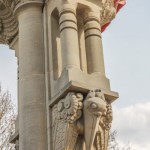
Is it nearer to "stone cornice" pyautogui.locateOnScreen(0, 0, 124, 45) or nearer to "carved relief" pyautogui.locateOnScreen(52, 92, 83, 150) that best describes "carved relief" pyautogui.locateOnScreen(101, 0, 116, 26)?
"stone cornice" pyautogui.locateOnScreen(0, 0, 124, 45)

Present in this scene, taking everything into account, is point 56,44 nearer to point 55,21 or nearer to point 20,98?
point 55,21

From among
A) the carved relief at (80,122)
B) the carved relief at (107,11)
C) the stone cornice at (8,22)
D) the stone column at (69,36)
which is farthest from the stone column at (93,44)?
the stone cornice at (8,22)

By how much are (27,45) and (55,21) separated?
0.79 meters

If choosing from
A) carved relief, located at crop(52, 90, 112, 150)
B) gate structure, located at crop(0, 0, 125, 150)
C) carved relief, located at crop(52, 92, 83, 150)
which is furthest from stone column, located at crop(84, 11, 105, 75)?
carved relief, located at crop(52, 92, 83, 150)

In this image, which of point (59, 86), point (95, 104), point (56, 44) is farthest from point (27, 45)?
point (95, 104)

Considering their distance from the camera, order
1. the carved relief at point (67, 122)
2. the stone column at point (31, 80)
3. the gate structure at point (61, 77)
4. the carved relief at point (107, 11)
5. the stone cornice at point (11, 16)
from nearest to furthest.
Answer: the carved relief at point (67, 122) < the gate structure at point (61, 77) < the stone column at point (31, 80) < the stone cornice at point (11, 16) < the carved relief at point (107, 11)

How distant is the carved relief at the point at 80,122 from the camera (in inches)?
291

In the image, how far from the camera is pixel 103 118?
7656 millimetres

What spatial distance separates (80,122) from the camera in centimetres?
751

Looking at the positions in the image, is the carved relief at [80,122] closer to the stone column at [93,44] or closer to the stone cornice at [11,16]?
the stone column at [93,44]

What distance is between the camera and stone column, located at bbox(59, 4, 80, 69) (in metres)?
7.94

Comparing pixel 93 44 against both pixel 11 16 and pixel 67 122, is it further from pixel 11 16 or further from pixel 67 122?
pixel 11 16

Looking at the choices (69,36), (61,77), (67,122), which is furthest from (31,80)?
(67,122)

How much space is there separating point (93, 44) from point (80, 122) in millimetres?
1820
